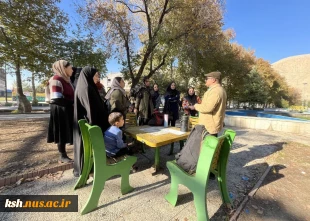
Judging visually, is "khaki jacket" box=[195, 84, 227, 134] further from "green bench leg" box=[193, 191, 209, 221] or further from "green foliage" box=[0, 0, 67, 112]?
"green foliage" box=[0, 0, 67, 112]

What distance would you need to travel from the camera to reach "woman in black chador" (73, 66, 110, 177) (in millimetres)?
2236

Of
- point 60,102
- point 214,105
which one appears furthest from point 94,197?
point 214,105

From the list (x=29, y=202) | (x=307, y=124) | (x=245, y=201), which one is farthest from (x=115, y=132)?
(x=307, y=124)

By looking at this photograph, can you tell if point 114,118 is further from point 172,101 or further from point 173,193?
point 172,101

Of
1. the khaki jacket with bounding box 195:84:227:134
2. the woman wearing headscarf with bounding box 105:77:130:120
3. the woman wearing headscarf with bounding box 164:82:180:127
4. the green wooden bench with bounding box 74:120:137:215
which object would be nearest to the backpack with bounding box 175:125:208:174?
the khaki jacket with bounding box 195:84:227:134

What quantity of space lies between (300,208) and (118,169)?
8.20 ft

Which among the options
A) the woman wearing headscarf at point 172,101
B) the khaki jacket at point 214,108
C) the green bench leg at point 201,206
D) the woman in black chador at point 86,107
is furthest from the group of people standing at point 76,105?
the woman wearing headscarf at point 172,101

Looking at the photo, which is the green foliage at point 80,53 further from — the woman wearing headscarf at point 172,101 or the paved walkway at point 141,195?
the paved walkway at point 141,195

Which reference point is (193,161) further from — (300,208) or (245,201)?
(300,208)

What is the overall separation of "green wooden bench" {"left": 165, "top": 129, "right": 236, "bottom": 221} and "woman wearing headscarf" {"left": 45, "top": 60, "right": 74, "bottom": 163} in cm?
195

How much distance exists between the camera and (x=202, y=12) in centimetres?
977

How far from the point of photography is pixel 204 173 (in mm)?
1643

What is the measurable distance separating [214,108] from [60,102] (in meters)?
2.49

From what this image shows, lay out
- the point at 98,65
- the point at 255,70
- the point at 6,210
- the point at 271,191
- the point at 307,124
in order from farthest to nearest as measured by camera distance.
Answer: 1. the point at 255,70
2. the point at 98,65
3. the point at 307,124
4. the point at 271,191
5. the point at 6,210
